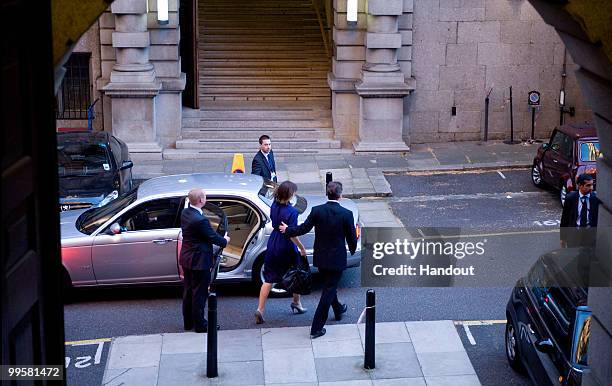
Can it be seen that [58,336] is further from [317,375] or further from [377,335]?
[377,335]

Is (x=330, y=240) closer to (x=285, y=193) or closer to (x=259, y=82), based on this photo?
(x=285, y=193)

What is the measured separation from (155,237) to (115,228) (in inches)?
20.7

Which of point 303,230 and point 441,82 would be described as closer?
point 303,230

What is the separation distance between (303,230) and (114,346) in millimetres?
2511

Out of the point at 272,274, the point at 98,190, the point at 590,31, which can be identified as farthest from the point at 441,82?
the point at 590,31

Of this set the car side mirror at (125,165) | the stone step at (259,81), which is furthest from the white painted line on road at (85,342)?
the stone step at (259,81)

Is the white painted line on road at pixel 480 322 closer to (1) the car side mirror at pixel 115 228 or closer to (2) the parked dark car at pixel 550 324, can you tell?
(2) the parked dark car at pixel 550 324

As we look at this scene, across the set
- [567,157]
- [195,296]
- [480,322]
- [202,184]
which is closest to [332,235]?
[195,296]

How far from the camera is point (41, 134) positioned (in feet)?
18.0

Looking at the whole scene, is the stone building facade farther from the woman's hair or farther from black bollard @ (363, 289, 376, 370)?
black bollard @ (363, 289, 376, 370)

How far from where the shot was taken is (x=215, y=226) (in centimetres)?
1340

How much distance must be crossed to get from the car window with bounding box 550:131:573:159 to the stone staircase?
5.62 meters

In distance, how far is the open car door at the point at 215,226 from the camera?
12859 mm

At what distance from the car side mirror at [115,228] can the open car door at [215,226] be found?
81 cm
